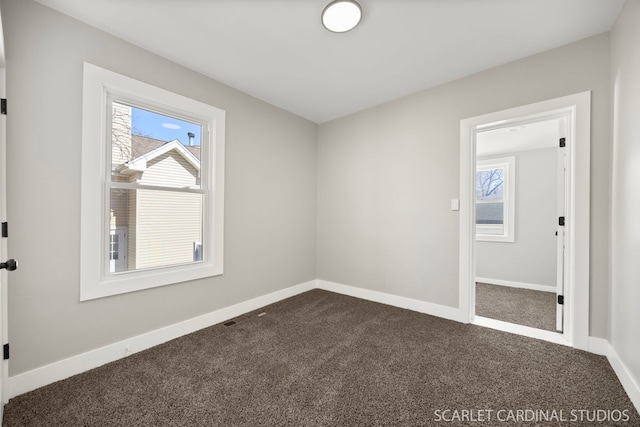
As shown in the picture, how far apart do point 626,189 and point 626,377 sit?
1197 millimetres

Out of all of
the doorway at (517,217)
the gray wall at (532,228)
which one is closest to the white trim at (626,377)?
the doorway at (517,217)

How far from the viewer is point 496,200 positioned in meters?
4.83

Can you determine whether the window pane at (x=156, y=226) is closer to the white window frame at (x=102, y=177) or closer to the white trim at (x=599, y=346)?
the white window frame at (x=102, y=177)

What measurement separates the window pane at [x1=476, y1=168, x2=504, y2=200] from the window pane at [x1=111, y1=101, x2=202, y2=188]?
191 inches

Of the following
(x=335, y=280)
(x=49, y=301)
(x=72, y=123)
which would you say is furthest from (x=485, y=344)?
(x=72, y=123)

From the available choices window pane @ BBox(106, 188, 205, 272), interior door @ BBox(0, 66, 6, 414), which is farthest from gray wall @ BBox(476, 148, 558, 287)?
interior door @ BBox(0, 66, 6, 414)

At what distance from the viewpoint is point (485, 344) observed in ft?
7.54

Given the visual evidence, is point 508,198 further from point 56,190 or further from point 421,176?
point 56,190

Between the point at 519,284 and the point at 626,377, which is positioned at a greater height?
the point at 626,377

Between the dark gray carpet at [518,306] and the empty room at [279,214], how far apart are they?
5 cm

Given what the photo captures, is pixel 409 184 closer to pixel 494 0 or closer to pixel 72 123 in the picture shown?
pixel 494 0

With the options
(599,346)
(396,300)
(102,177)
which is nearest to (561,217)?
(599,346)

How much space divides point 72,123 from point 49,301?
124 cm

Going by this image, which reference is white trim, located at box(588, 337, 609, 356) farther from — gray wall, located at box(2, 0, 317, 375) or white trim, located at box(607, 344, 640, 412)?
gray wall, located at box(2, 0, 317, 375)
